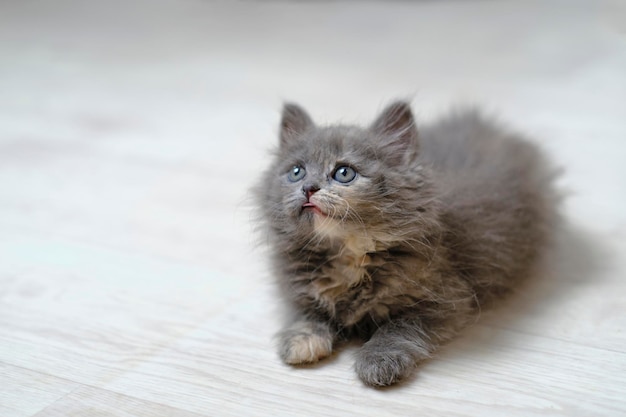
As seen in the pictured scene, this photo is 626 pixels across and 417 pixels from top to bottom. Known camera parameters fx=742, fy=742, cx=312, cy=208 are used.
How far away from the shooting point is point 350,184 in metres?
1.71

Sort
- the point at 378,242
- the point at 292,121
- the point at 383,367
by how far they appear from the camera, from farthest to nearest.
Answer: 1. the point at 292,121
2. the point at 378,242
3. the point at 383,367

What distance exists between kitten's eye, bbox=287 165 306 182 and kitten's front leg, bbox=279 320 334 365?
1.20 ft

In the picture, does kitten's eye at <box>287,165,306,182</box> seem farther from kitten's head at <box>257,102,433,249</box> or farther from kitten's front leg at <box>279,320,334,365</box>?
kitten's front leg at <box>279,320,334,365</box>

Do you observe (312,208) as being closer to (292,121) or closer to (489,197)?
(292,121)

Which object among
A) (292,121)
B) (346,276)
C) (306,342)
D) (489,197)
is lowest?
(306,342)

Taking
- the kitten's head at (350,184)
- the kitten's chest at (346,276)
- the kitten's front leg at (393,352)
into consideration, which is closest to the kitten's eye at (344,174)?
the kitten's head at (350,184)

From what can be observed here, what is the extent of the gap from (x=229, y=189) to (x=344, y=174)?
1.15m

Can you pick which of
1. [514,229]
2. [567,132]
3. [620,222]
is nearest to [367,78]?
[567,132]

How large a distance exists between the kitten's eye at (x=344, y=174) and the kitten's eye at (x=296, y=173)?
88mm

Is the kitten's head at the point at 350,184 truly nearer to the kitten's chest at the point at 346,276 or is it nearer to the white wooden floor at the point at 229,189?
the kitten's chest at the point at 346,276

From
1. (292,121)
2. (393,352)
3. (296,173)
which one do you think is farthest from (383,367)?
(292,121)

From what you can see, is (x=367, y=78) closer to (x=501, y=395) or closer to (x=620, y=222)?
(x=620, y=222)

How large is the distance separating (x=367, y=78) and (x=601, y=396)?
2625 millimetres

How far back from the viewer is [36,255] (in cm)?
233
